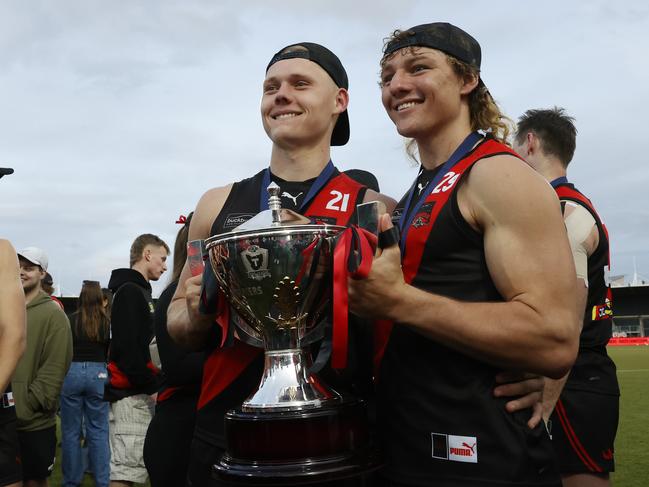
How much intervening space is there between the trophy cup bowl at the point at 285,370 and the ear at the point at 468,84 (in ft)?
2.08

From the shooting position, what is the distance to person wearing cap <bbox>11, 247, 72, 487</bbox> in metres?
4.66

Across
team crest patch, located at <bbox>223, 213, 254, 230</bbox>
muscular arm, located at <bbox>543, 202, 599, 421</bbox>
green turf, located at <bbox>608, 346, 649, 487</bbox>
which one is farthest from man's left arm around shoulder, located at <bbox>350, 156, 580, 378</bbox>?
green turf, located at <bbox>608, 346, 649, 487</bbox>

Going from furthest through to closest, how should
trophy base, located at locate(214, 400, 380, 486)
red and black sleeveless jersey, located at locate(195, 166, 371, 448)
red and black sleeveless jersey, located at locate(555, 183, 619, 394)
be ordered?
red and black sleeveless jersey, located at locate(555, 183, 619, 394)
red and black sleeveless jersey, located at locate(195, 166, 371, 448)
trophy base, located at locate(214, 400, 380, 486)

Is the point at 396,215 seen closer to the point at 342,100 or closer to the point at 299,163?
the point at 299,163

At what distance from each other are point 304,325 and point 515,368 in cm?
57

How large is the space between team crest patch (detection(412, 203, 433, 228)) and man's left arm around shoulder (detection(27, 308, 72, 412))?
363cm

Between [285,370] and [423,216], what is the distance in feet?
1.82

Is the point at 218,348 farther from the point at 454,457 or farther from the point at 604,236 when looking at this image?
the point at 604,236

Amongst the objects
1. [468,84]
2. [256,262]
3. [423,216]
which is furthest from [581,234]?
[256,262]

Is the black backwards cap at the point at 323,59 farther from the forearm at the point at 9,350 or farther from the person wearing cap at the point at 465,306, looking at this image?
the forearm at the point at 9,350

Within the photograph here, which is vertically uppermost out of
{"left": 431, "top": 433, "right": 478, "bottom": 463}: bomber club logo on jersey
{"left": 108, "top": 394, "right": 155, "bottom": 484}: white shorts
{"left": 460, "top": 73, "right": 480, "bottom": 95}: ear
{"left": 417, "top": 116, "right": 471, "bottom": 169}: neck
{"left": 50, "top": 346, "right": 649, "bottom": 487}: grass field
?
{"left": 460, "top": 73, "right": 480, "bottom": 95}: ear

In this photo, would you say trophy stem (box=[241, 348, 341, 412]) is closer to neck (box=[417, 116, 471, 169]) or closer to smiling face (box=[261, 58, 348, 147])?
neck (box=[417, 116, 471, 169])

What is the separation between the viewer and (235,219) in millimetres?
2396

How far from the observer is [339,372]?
2.12m
